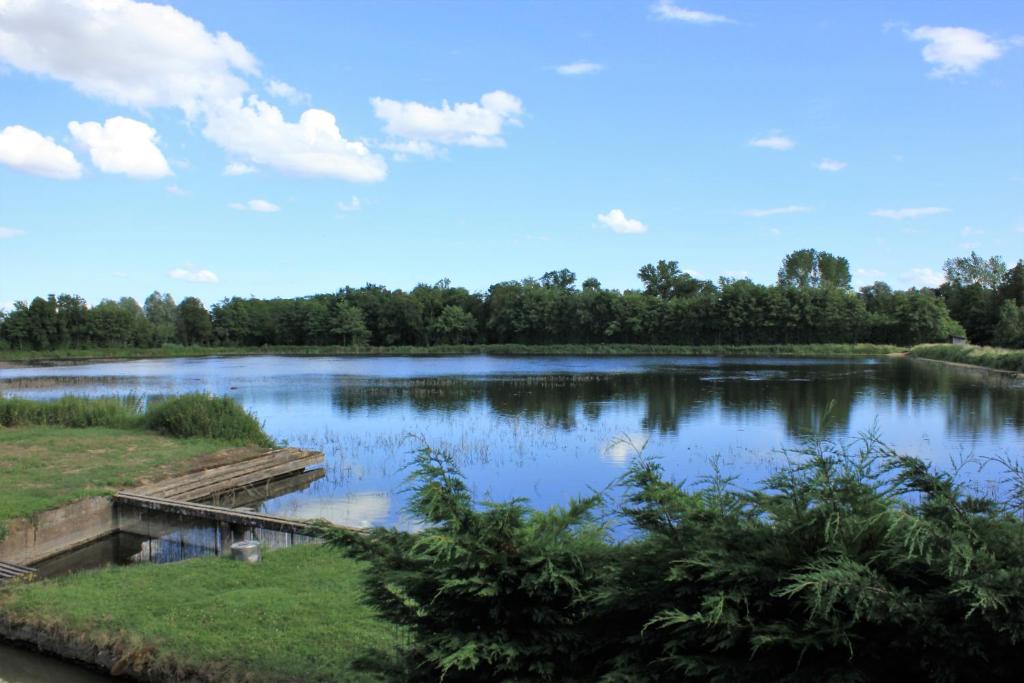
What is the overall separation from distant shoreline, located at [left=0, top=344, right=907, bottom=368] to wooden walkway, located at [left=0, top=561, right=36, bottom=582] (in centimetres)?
8288

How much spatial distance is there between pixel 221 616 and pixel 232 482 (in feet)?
29.1

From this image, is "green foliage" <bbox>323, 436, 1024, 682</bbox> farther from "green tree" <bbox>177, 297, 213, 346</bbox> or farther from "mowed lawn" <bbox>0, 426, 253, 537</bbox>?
"green tree" <bbox>177, 297, 213, 346</bbox>

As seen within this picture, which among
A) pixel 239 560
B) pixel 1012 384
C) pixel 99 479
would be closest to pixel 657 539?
pixel 239 560

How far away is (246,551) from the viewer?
955 cm

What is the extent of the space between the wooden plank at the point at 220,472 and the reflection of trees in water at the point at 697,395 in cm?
1056

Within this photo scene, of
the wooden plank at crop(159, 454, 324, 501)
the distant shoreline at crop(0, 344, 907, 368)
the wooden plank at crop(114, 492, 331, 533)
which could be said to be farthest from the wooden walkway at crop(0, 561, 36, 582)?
the distant shoreline at crop(0, 344, 907, 368)

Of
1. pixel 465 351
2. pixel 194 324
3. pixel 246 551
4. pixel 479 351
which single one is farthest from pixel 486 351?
pixel 246 551

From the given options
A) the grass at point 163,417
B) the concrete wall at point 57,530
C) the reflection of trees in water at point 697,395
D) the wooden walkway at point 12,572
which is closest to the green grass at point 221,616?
the wooden walkway at point 12,572

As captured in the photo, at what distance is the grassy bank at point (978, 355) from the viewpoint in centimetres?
5184

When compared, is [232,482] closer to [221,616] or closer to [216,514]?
[216,514]

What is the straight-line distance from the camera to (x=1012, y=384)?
4072cm

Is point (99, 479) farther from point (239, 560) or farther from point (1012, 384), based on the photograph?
point (1012, 384)

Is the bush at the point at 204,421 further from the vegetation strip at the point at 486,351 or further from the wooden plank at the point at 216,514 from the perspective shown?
the vegetation strip at the point at 486,351

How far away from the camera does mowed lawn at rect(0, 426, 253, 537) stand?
12.5m
